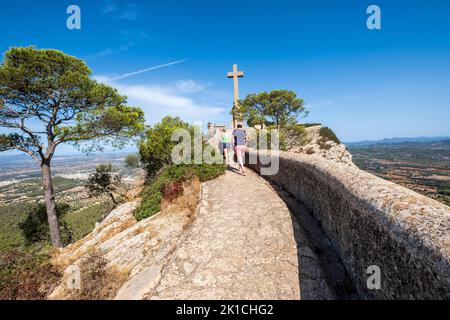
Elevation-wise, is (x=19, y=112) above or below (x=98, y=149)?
above

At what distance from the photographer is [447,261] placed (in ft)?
6.06

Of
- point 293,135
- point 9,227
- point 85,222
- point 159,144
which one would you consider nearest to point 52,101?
point 159,144

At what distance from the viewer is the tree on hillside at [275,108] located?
25.9 metres

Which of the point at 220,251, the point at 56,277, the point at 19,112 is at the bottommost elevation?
the point at 56,277

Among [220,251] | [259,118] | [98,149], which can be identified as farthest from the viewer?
[259,118]

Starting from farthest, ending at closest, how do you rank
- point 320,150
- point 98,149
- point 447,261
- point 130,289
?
point 320,150, point 98,149, point 130,289, point 447,261

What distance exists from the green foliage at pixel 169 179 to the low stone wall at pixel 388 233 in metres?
5.50

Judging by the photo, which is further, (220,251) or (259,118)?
(259,118)

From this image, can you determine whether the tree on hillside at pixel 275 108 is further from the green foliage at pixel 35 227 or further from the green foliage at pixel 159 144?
the green foliage at pixel 35 227

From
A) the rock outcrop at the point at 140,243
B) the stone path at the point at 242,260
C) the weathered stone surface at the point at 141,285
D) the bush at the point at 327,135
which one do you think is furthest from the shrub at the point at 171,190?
the bush at the point at 327,135

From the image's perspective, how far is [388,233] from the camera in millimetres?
2705
